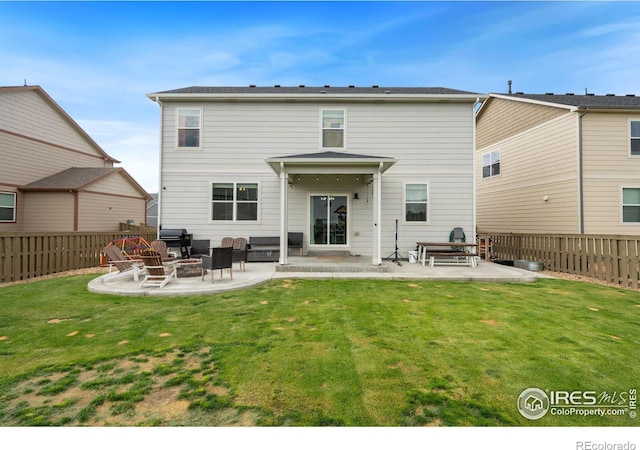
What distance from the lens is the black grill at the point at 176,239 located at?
9.61 meters

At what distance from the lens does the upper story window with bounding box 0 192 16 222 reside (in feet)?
44.0

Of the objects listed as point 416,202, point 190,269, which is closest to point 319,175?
point 416,202

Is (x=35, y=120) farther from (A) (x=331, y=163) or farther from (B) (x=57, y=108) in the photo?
(A) (x=331, y=163)

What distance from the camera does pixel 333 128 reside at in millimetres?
10586

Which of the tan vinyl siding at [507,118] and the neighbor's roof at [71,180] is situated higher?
the tan vinyl siding at [507,118]

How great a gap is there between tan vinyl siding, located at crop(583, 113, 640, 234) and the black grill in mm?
13813

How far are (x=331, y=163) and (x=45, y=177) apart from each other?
16.3 meters

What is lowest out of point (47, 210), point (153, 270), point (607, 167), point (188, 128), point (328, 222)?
point (153, 270)

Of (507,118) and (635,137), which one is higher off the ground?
(507,118)

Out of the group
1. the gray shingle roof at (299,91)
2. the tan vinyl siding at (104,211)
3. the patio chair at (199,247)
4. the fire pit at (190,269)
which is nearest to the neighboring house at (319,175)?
the patio chair at (199,247)

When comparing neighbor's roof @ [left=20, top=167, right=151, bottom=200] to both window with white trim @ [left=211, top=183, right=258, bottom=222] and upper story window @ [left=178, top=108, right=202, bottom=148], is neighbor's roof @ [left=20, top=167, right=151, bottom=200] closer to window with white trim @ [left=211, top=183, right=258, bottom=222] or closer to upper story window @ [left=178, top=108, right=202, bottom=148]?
upper story window @ [left=178, top=108, right=202, bottom=148]

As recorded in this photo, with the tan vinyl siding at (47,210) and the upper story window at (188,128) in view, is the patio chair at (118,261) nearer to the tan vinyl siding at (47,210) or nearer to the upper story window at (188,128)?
the upper story window at (188,128)

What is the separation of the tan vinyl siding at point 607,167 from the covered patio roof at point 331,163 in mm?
7658
